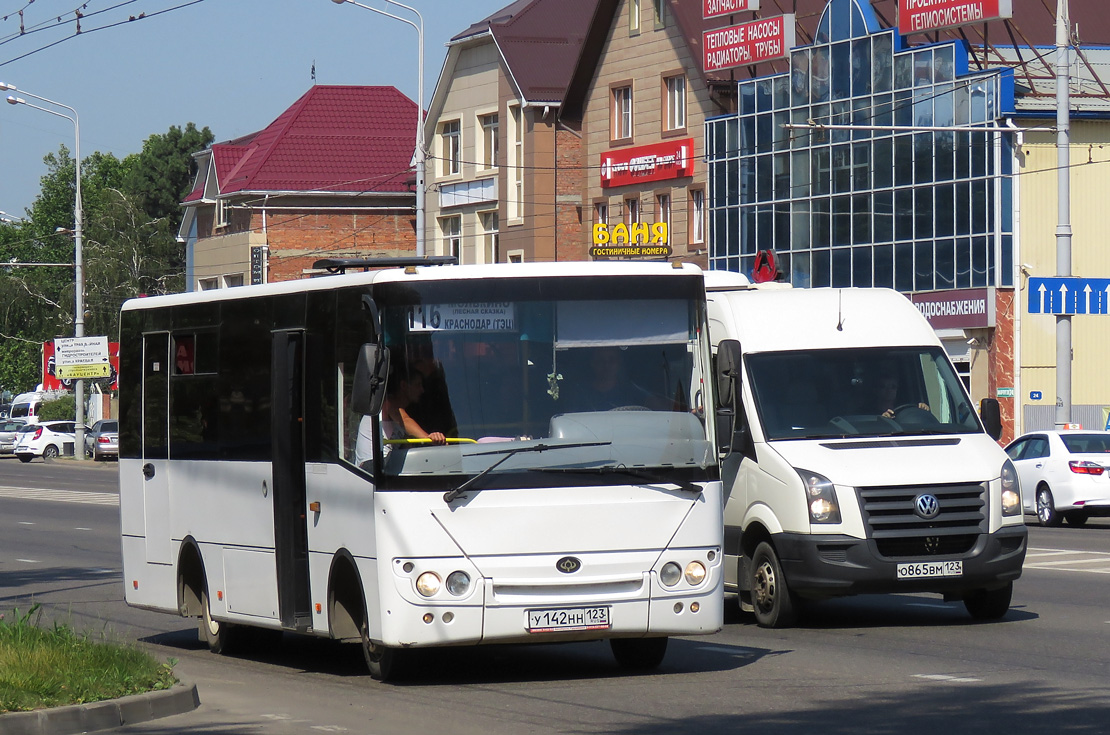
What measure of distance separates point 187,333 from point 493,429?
140 inches

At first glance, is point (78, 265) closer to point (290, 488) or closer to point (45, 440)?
point (45, 440)

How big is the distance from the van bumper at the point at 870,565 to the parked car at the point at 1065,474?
14.7 meters

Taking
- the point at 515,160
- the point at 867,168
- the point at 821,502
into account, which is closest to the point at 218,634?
the point at 821,502

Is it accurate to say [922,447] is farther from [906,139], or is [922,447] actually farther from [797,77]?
[797,77]

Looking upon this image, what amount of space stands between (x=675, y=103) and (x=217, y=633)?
150 ft

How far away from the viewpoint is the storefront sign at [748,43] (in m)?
52.1

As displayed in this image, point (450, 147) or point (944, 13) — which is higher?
point (944, 13)

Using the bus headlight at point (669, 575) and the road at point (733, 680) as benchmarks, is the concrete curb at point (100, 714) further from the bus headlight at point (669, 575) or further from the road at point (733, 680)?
the bus headlight at point (669, 575)

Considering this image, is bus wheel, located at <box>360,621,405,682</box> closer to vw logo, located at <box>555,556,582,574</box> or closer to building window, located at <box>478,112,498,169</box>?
vw logo, located at <box>555,556,582,574</box>

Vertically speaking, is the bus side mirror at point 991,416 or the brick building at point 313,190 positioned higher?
the brick building at point 313,190

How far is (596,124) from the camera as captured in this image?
197 feet

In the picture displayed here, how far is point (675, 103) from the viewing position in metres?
57.5

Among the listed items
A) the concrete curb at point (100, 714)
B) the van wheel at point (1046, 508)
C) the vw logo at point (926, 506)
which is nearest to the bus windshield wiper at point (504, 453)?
the concrete curb at point (100, 714)

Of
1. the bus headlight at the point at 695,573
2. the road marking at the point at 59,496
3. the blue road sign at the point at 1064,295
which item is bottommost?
the road marking at the point at 59,496
